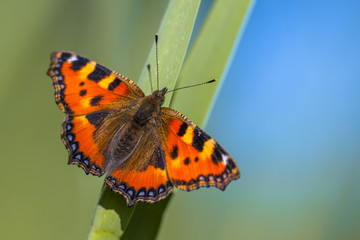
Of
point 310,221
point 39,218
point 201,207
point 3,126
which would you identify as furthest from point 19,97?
point 310,221

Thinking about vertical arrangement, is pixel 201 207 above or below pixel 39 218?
above

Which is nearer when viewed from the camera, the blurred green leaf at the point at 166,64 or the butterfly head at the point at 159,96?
the blurred green leaf at the point at 166,64

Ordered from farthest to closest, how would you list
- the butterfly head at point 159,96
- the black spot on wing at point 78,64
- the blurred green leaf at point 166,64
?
the black spot on wing at point 78,64 → the butterfly head at point 159,96 → the blurred green leaf at point 166,64

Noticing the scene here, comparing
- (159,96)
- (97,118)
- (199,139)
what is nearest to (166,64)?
(159,96)

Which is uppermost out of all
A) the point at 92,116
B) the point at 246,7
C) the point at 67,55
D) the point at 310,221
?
the point at 246,7

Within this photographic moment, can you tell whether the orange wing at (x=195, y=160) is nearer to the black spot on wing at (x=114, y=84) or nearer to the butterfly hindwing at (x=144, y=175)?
the butterfly hindwing at (x=144, y=175)

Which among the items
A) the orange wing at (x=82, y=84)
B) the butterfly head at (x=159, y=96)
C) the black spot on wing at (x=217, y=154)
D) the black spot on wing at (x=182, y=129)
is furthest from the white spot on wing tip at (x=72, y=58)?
the black spot on wing at (x=217, y=154)

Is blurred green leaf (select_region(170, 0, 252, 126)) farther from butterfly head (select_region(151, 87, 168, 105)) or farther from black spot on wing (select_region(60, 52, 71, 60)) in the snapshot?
black spot on wing (select_region(60, 52, 71, 60))

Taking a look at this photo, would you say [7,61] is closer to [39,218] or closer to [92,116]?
[92,116]
